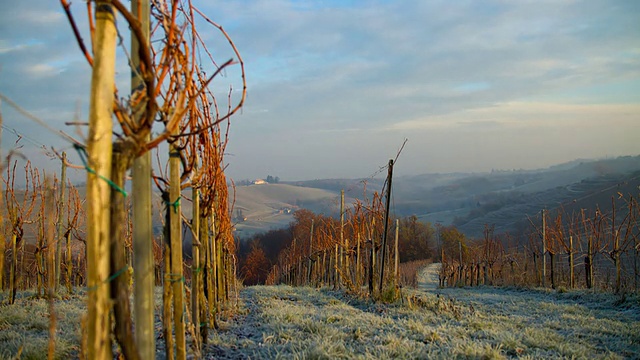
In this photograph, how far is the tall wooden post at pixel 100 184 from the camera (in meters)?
1.57

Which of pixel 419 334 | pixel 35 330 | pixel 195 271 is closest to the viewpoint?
pixel 195 271

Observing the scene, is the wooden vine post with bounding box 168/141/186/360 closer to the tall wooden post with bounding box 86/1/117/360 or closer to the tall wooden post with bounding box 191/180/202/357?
the tall wooden post with bounding box 191/180/202/357

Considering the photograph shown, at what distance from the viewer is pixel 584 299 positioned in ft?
30.5

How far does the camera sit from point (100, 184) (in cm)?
159

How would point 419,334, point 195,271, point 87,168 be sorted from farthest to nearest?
point 419,334, point 195,271, point 87,168

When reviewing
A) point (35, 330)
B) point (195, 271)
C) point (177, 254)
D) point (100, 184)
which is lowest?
point (35, 330)

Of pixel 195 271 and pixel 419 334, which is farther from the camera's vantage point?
pixel 419 334

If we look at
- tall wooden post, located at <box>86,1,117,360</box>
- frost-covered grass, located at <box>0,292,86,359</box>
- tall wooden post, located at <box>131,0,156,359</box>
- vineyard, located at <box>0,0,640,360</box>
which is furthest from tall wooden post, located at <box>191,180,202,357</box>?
tall wooden post, located at <box>86,1,117,360</box>

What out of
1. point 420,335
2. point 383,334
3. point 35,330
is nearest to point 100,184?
point 383,334

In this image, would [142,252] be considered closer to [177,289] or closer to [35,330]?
[177,289]

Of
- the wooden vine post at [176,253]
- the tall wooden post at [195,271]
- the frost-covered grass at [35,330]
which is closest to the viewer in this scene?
the wooden vine post at [176,253]

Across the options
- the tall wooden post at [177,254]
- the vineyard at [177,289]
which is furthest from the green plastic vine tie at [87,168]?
the tall wooden post at [177,254]

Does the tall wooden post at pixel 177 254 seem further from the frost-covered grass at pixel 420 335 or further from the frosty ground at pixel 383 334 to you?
the frost-covered grass at pixel 420 335

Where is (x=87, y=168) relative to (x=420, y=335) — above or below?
above
